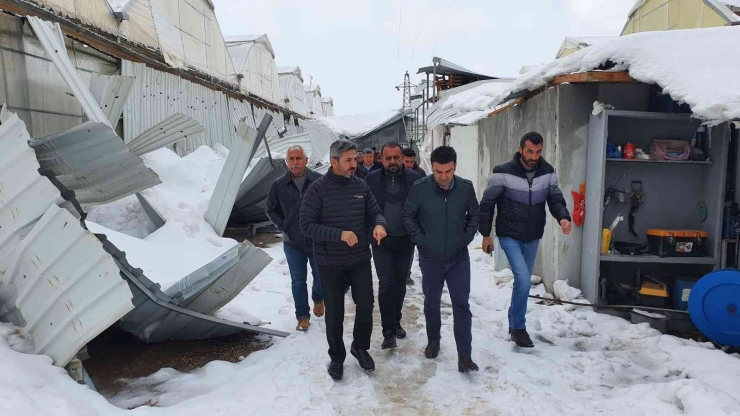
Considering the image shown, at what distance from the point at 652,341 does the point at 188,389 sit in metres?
3.93

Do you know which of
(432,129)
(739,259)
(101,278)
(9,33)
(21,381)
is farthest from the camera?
(432,129)

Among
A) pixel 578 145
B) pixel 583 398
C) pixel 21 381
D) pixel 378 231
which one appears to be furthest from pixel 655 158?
pixel 21 381

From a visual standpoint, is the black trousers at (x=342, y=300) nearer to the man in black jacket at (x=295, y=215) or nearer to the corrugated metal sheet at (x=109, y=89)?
the man in black jacket at (x=295, y=215)

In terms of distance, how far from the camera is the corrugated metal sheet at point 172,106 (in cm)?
915

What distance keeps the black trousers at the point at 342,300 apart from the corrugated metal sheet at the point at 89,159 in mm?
2133

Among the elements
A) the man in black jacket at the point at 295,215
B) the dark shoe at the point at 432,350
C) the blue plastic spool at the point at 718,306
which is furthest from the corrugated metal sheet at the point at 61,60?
the blue plastic spool at the point at 718,306

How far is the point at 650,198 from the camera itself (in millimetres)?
5301

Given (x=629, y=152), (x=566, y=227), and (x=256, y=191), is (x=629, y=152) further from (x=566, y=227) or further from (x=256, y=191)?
(x=256, y=191)

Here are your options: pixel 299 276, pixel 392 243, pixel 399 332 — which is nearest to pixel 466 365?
pixel 399 332

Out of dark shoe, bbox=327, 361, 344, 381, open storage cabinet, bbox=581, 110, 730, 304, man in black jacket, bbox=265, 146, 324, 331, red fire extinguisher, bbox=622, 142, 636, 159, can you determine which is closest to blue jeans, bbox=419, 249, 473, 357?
dark shoe, bbox=327, 361, 344, 381

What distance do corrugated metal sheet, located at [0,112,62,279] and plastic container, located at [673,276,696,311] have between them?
557cm

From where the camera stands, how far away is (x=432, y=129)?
13.5 metres

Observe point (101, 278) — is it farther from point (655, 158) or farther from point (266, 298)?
point (655, 158)

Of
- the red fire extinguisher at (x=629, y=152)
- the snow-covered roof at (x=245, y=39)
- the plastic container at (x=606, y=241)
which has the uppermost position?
the snow-covered roof at (x=245, y=39)
